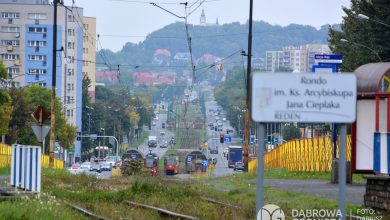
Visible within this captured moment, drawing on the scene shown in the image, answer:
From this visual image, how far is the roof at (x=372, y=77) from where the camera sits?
21266 mm

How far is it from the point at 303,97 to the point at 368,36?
170 feet

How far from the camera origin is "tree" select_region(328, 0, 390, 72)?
2347 inches

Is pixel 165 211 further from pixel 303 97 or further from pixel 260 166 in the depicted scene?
pixel 303 97

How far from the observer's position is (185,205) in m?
23.2

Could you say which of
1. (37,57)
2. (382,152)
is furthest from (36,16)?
(382,152)

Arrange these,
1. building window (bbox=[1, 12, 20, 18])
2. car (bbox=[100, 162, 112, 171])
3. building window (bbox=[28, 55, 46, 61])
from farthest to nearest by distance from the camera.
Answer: building window (bbox=[1, 12, 20, 18])
building window (bbox=[28, 55, 46, 61])
car (bbox=[100, 162, 112, 171])

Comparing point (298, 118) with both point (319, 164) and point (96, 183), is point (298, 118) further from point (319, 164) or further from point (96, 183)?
point (319, 164)

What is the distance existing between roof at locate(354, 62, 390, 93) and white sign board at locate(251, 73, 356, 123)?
8391 mm

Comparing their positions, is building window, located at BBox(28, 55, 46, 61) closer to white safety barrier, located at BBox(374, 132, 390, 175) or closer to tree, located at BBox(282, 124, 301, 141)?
tree, located at BBox(282, 124, 301, 141)

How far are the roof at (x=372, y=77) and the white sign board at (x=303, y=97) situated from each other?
330 inches

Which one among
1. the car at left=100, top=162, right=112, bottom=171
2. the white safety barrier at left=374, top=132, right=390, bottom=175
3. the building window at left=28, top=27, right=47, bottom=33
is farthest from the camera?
the building window at left=28, top=27, right=47, bottom=33

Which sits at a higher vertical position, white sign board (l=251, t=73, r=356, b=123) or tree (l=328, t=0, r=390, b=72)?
tree (l=328, t=0, r=390, b=72)

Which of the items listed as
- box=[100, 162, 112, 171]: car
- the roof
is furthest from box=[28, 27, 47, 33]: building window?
the roof

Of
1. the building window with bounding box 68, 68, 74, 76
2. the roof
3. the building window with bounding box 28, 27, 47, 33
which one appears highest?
the building window with bounding box 28, 27, 47, 33
